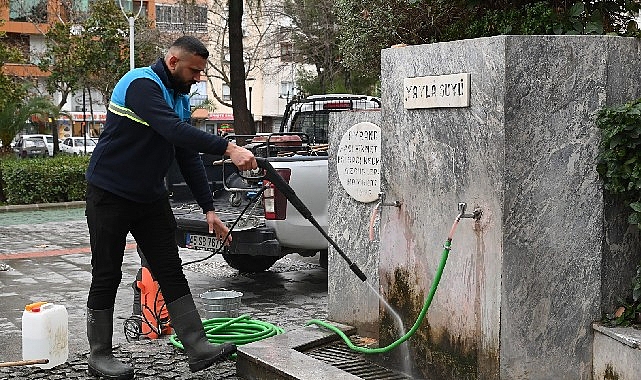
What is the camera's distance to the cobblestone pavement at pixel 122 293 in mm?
5352

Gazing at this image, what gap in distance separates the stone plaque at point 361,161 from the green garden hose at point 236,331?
1066mm

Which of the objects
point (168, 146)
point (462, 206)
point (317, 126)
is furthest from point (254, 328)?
point (317, 126)

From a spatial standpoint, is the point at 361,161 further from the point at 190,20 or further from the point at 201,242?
Result: the point at 190,20

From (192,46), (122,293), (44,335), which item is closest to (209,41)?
(122,293)

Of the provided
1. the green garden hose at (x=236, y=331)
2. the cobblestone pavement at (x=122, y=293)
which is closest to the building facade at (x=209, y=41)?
the cobblestone pavement at (x=122, y=293)

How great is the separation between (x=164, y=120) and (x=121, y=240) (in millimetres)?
833

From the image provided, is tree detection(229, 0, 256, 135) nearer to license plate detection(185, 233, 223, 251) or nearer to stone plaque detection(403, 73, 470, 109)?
license plate detection(185, 233, 223, 251)

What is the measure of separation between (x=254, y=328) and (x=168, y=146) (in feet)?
4.89

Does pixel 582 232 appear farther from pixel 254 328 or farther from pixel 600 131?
pixel 254 328

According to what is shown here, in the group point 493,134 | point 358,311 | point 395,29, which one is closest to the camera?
point 493,134

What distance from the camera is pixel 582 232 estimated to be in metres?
4.22

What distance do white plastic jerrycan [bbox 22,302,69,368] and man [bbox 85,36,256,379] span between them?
0.35 meters

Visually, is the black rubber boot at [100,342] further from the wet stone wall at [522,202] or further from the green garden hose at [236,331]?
the wet stone wall at [522,202]

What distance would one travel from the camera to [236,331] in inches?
229
